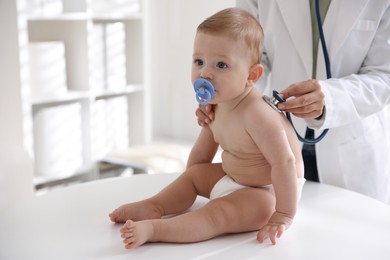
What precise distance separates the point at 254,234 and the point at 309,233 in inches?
3.6

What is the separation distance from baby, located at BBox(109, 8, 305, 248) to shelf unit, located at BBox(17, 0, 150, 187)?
1565 millimetres

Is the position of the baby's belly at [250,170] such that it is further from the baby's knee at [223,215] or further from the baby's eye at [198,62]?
the baby's eye at [198,62]

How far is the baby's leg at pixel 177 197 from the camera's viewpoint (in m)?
0.97

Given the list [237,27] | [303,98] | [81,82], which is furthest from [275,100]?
[81,82]

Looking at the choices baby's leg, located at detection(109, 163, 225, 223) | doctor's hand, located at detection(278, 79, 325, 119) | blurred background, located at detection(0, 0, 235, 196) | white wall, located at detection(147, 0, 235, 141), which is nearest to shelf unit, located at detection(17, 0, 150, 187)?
blurred background, located at detection(0, 0, 235, 196)

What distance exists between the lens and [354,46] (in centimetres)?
120

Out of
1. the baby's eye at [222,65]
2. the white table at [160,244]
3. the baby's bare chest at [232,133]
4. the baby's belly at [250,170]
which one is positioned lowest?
the white table at [160,244]

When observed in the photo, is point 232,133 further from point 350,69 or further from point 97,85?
point 97,85

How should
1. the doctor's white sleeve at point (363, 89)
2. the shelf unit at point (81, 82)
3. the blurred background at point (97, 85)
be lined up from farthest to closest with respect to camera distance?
1. the shelf unit at point (81, 82)
2. the blurred background at point (97, 85)
3. the doctor's white sleeve at point (363, 89)

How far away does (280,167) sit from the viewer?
91 centimetres

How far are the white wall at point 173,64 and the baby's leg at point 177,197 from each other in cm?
191

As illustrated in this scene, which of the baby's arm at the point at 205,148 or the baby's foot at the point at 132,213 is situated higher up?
the baby's arm at the point at 205,148

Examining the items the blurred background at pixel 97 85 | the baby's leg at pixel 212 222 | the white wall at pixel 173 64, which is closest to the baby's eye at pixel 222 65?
the baby's leg at pixel 212 222


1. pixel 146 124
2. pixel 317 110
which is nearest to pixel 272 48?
pixel 317 110
